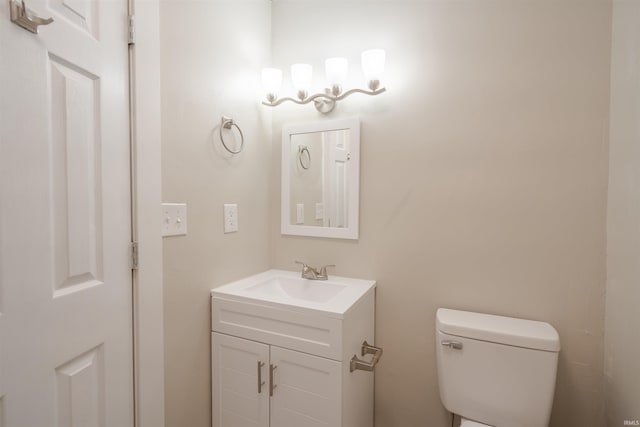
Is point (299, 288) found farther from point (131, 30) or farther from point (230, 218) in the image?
point (131, 30)

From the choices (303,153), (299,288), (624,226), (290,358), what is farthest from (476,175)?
(290,358)

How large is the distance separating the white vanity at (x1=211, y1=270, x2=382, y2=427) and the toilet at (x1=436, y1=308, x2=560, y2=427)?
0.31m

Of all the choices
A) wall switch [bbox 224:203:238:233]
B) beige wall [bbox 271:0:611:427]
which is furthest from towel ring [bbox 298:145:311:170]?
wall switch [bbox 224:203:238:233]

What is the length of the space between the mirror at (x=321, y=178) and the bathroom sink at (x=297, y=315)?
315mm

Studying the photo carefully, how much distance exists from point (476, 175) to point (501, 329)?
2.06ft

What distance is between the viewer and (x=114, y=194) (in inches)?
37.7

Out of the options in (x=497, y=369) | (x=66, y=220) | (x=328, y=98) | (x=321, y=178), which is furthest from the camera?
(x=321, y=178)

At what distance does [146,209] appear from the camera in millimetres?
1048

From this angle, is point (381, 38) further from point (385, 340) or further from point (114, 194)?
point (385, 340)

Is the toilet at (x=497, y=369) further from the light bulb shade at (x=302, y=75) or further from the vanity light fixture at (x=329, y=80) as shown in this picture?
the light bulb shade at (x=302, y=75)

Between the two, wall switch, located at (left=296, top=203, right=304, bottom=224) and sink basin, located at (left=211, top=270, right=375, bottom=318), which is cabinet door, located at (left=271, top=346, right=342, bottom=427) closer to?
sink basin, located at (left=211, top=270, right=375, bottom=318)

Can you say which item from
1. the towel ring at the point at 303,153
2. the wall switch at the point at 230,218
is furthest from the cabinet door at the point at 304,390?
the towel ring at the point at 303,153

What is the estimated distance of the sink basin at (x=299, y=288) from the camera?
1503 millimetres

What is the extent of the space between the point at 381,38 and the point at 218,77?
802 millimetres
